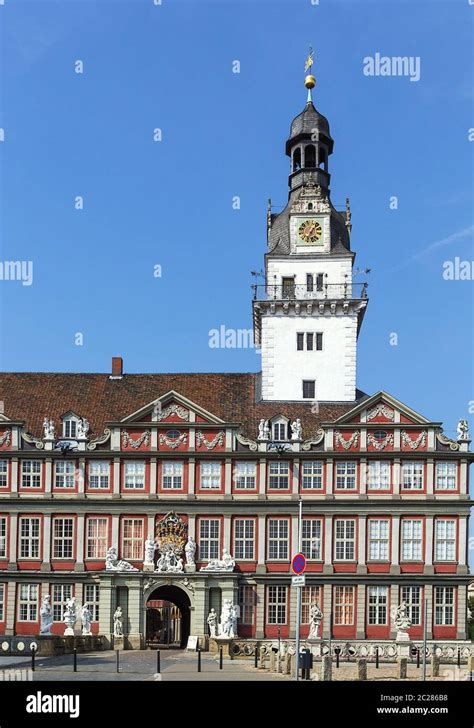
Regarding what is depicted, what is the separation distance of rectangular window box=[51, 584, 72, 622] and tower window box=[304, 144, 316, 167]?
28458 mm

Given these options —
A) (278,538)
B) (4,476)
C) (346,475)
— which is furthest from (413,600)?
(4,476)

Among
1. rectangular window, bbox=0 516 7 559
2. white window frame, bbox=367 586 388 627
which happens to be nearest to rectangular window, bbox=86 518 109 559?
rectangular window, bbox=0 516 7 559

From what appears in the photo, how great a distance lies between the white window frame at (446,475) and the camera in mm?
59500

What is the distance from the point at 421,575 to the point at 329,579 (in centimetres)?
487

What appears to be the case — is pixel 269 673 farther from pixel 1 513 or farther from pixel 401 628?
pixel 1 513

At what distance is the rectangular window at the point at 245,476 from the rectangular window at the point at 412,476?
26.7ft

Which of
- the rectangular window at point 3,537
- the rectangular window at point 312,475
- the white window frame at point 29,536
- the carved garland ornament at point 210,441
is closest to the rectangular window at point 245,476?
the carved garland ornament at point 210,441

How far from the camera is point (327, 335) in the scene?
6412 centimetres

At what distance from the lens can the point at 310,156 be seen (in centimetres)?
6650

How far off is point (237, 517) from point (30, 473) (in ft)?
38.5

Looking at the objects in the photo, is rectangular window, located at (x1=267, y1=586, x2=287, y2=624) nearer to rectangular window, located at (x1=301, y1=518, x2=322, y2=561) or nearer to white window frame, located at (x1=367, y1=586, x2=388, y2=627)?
rectangular window, located at (x1=301, y1=518, x2=322, y2=561)

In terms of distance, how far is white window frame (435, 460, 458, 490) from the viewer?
59.5m

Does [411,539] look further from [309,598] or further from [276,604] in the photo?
[276,604]
